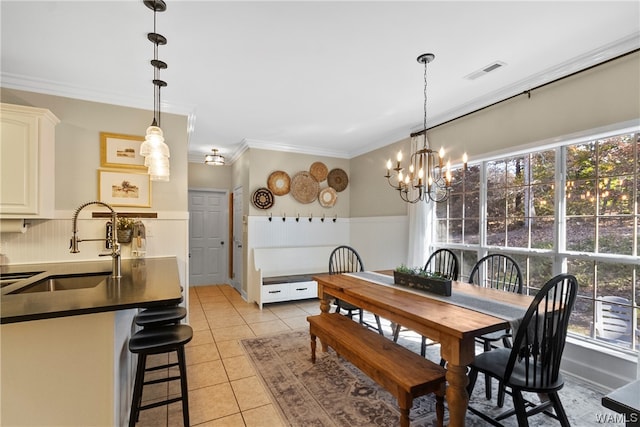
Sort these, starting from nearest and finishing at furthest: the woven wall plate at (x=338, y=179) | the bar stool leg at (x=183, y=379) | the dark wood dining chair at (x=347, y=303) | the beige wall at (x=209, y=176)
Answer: the bar stool leg at (x=183, y=379)
the dark wood dining chair at (x=347, y=303)
the woven wall plate at (x=338, y=179)
the beige wall at (x=209, y=176)

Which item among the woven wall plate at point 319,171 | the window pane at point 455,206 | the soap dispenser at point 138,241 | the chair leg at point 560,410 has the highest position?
the woven wall plate at point 319,171

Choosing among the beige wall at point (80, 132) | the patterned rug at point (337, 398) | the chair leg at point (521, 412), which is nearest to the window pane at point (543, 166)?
the patterned rug at point (337, 398)

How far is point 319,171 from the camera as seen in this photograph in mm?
5336

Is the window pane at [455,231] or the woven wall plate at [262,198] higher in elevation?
the woven wall plate at [262,198]

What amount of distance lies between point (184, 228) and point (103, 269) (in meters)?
0.97

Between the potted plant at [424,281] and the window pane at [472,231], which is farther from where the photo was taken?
the window pane at [472,231]

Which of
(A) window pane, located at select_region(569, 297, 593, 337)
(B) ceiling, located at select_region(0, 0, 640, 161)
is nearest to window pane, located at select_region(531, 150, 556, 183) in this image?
(B) ceiling, located at select_region(0, 0, 640, 161)

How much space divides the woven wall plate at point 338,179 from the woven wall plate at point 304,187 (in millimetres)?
302

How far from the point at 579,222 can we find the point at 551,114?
3.21 feet

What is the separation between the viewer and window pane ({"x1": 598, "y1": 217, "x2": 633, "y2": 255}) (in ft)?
7.49

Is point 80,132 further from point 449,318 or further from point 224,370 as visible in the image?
point 449,318

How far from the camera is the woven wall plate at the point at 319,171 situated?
5.29m

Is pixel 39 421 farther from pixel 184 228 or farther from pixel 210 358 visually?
pixel 184 228

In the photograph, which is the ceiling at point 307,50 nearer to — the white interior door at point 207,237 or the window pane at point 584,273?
the window pane at point 584,273
